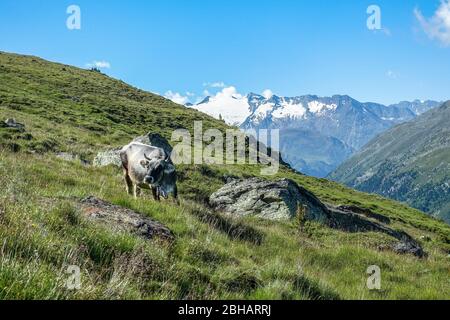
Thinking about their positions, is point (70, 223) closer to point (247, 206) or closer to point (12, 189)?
point (12, 189)

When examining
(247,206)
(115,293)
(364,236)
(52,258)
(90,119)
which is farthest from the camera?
(90,119)

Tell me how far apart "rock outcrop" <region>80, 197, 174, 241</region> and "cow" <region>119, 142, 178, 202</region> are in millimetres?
5467

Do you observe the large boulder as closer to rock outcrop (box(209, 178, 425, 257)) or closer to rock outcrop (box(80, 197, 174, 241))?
rock outcrop (box(209, 178, 425, 257))

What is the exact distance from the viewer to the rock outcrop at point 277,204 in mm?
23000

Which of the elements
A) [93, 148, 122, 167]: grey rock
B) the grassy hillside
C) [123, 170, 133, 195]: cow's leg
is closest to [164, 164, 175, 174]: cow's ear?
[123, 170, 133, 195]: cow's leg

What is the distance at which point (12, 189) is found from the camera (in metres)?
10.2

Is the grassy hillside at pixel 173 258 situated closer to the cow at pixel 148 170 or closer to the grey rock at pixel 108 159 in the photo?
the cow at pixel 148 170

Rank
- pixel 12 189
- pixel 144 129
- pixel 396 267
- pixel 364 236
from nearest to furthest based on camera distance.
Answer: pixel 12 189 < pixel 396 267 < pixel 364 236 < pixel 144 129

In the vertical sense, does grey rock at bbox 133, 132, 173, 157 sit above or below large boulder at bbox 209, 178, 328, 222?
above

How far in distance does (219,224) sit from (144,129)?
188ft

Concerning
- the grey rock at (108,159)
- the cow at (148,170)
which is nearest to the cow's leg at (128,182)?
the cow at (148,170)

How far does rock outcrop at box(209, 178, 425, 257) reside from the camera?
2300 centimetres

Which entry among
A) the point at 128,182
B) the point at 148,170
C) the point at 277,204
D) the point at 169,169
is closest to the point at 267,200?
the point at 277,204
